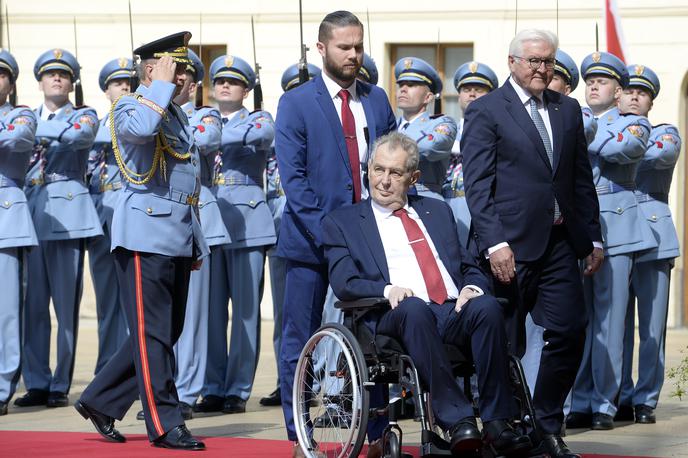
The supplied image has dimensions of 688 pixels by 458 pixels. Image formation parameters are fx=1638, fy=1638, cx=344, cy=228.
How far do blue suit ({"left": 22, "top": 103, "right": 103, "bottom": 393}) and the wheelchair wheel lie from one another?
10.4ft

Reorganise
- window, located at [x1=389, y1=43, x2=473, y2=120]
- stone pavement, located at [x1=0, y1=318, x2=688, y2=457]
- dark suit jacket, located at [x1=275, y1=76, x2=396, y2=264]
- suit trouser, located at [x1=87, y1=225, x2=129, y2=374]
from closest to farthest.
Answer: dark suit jacket, located at [x1=275, y1=76, x2=396, y2=264] → stone pavement, located at [x1=0, y1=318, x2=688, y2=457] → suit trouser, located at [x1=87, y1=225, x2=129, y2=374] → window, located at [x1=389, y1=43, x2=473, y2=120]

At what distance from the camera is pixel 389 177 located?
704 cm

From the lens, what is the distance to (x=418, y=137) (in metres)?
9.43

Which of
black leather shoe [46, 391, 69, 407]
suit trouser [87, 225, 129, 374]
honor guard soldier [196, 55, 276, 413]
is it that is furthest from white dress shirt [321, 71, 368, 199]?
suit trouser [87, 225, 129, 374]

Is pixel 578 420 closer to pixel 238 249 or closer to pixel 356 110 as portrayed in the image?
pixel 356 110

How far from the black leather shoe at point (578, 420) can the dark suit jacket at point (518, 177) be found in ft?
5.32

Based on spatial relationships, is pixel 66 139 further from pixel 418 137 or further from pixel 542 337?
pixel 542 337

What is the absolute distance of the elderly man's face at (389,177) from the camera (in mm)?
7004

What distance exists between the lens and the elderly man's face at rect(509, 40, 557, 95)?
7289mm

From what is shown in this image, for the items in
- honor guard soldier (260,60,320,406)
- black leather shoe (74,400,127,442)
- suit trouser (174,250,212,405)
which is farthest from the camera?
honor guard soldier (260,60,320,406)

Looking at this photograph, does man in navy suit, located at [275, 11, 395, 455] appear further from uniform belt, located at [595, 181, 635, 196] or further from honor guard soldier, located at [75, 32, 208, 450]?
uniform belt, located at [595, 181, 635, 196]

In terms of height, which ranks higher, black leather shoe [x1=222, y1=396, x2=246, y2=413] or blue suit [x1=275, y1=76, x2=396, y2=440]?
blue suit [x1=275, y1=76, x2=396, y2=440]

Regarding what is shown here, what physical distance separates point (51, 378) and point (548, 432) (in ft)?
12.5

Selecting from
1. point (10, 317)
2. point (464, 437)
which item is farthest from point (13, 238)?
point (464, 437)
